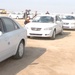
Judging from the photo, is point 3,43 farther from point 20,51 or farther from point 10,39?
point 20,51

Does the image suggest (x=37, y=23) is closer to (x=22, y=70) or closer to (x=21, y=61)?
(x=21, y=61)

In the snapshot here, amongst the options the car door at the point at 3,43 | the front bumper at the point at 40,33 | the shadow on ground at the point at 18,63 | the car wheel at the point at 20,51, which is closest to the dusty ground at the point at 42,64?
the shadow on ground at the point at 18,63

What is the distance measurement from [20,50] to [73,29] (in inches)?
535

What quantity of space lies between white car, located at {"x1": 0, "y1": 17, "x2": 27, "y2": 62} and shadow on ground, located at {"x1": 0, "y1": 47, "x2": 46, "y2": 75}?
0.90 ft

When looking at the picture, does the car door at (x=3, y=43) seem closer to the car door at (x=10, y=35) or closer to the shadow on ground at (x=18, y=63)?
the car door at (x=10, y=35)

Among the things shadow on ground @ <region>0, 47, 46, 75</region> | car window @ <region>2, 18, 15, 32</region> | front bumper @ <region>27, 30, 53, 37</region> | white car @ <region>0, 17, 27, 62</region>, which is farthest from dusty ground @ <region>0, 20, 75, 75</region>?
front bumper @ <region>27, 30, 53, 37</region>

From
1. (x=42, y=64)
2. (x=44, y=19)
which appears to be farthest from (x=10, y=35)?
(x=44, y=19)

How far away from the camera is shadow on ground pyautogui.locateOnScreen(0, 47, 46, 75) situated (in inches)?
271

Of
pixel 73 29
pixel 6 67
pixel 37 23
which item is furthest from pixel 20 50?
pixel 73 29

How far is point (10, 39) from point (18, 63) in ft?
3.22

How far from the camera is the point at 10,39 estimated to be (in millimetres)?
7273

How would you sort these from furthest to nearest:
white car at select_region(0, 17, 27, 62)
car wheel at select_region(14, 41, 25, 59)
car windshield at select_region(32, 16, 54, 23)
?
car windshield at select_region(32, 16, 54, 23) → car wheel at select_region(14, 41, 25, 59) → white car at select_region(0, 17, 27, 62)

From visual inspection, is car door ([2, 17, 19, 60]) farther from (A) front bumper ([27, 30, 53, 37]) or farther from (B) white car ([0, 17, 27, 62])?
(A) front bumper ([27, 30, 53, 37])

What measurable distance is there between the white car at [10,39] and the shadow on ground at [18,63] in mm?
274
